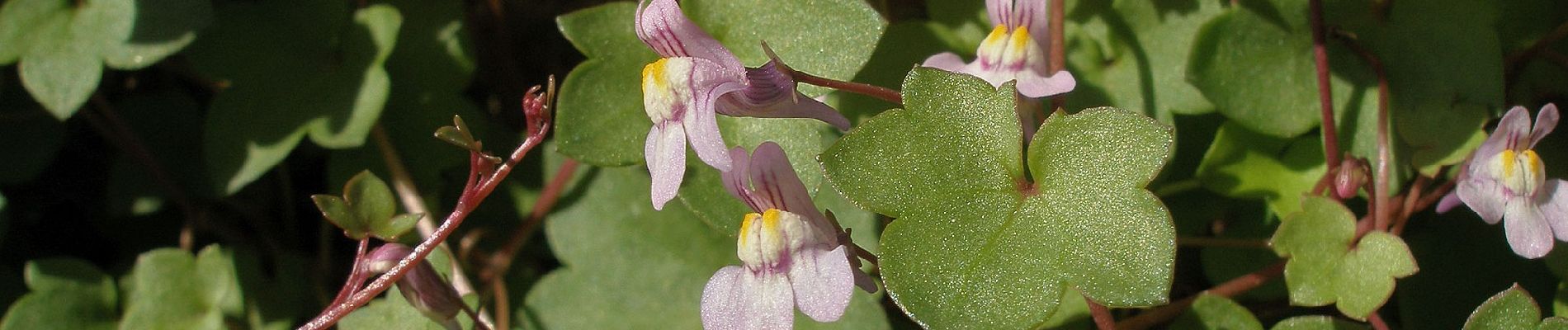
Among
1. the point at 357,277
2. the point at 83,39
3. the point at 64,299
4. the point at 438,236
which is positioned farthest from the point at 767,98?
the point at 64,299

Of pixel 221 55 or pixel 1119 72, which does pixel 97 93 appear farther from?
pixel 1119 72

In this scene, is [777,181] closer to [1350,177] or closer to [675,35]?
[675,35]

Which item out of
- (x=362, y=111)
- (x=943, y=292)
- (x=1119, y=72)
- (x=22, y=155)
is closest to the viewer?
(x=943, y=292)

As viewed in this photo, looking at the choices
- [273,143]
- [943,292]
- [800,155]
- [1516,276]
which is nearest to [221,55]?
[273,143]

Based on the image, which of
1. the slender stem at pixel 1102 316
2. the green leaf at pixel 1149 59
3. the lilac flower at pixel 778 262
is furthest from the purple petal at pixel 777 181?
the green leaf at pixel 1149 59

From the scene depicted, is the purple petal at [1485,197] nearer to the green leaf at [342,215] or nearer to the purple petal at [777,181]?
the purple petal at [777,181]
